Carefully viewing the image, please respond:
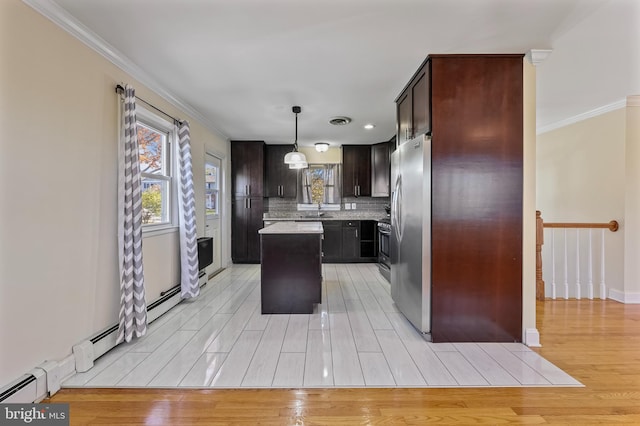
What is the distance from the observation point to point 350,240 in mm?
5957

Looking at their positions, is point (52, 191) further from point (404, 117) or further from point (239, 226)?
point (239, 226)

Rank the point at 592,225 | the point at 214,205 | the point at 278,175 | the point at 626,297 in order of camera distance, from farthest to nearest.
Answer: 1. the point at 278,175
2. the point at 214,205
3. the point at 592,225
4. the point at 626,297

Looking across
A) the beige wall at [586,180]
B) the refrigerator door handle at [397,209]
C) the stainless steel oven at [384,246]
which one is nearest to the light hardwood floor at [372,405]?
the refrigerator door handle at [397,209]

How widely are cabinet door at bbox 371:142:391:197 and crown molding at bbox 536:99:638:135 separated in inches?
99.3

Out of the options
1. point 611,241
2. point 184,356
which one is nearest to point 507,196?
point 611,241

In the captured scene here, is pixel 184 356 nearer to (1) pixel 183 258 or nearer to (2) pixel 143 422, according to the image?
(2) pixel 143 422

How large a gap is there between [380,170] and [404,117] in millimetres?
2860

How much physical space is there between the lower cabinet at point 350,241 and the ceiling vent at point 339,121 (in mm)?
2107

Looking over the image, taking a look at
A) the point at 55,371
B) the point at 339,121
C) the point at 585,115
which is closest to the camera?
the point at 55,371

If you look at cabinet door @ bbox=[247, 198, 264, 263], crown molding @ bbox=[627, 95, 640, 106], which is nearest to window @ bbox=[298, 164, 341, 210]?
cabinet door @ bbox=[247, 198, 264, 263]

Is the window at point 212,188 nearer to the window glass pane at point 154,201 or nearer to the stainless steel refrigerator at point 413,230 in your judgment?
the window glass pane at point 154,201

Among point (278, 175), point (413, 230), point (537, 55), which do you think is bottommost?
point (413, 230)

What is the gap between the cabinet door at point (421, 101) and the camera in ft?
8.25

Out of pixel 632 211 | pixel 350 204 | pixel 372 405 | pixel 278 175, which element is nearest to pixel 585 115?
pixel 632 211
